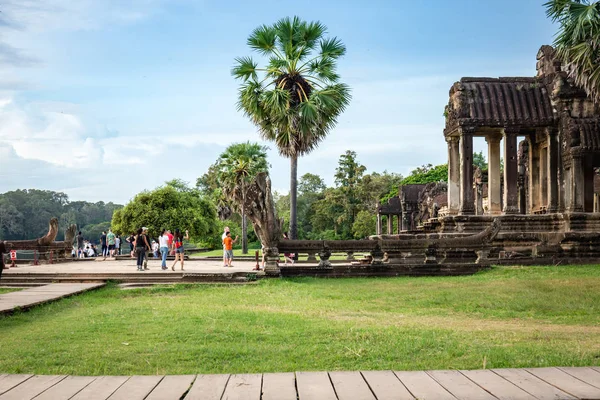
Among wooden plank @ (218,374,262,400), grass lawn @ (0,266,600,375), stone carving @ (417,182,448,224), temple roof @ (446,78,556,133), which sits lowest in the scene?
Result: grass lawn @ (0,266,600,375)

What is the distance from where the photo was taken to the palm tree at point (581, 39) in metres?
18.3

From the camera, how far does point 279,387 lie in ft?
14.8

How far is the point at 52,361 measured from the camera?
6.55 metres

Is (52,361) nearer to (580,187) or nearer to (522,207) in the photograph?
(580,187)

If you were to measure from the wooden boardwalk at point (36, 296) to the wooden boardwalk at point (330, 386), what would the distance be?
6.25 m

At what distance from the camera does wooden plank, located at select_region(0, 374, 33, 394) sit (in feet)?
14.9

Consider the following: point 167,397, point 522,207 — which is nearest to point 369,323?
point 167,397

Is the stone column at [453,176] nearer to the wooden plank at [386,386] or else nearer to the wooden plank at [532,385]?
the wooden plank at [532,385]

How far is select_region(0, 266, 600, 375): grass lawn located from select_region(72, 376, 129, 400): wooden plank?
129cm

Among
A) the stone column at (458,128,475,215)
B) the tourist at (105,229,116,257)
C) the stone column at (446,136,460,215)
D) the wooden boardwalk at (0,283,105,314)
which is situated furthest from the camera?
the tourist at (105,229,116,257)

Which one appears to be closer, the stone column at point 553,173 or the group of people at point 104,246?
the stone column at point 553,173

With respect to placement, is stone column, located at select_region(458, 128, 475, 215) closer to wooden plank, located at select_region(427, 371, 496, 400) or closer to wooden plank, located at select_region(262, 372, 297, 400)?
wooden plank, located at select_region(427, 371, 496, 400)

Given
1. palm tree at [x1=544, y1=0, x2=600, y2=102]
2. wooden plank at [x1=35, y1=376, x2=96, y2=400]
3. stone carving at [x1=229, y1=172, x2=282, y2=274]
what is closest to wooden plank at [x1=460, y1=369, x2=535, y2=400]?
wooden plank at [x1=35, y1=376, x2=96, y2=400]

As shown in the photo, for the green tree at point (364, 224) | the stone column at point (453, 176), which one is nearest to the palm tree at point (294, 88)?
the stone column at point (453, 176)
